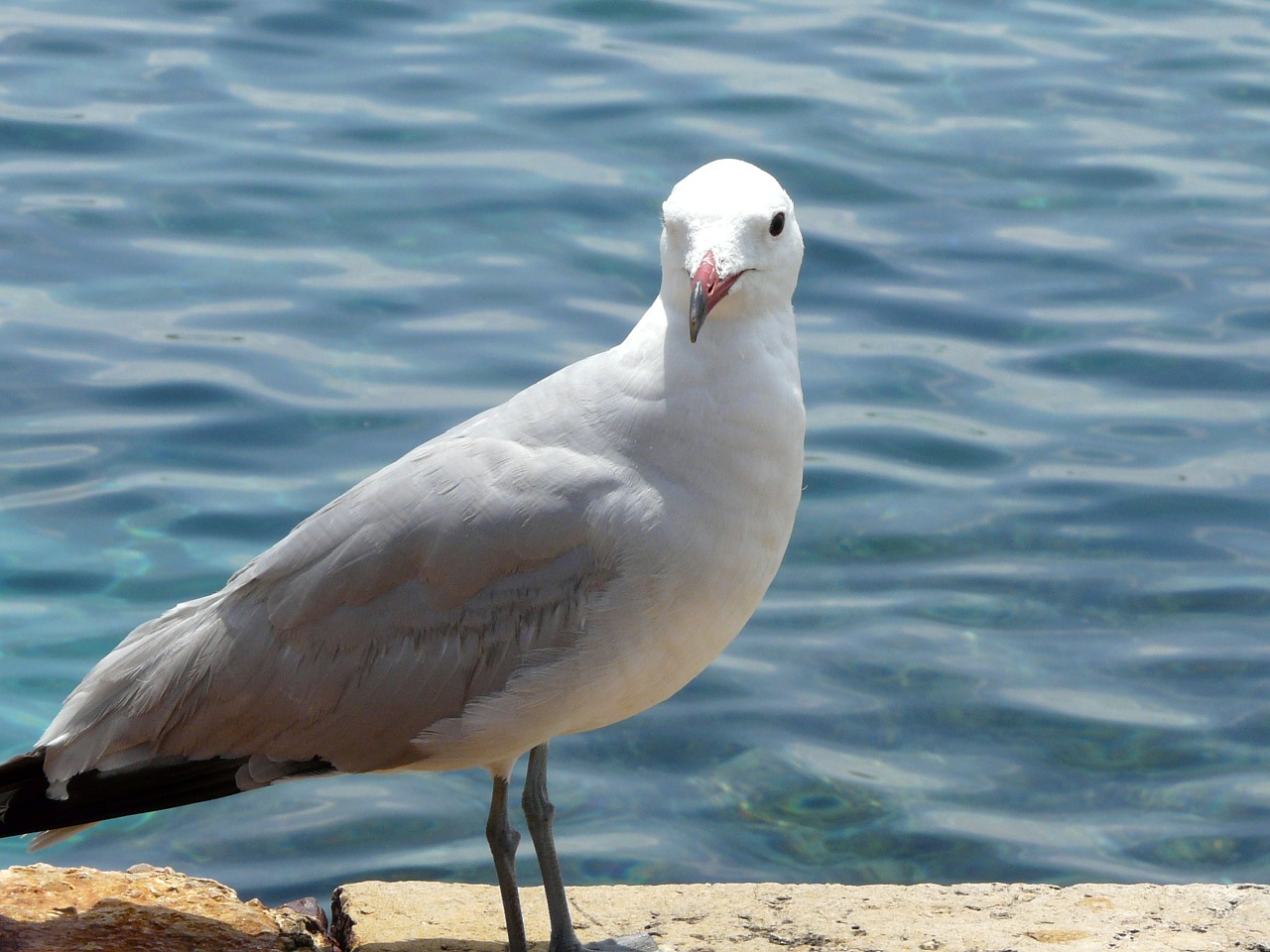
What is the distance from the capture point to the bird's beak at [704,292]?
388 cm

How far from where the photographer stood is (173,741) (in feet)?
14.4

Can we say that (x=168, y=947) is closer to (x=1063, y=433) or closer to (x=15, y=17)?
(x=1063, y=433)

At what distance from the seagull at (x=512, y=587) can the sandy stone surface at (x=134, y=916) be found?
15 centimetres

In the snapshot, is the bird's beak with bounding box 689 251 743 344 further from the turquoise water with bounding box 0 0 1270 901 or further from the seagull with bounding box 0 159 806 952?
the turquoise water with bounding box 0 0 1270 901

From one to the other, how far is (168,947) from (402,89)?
290 inches

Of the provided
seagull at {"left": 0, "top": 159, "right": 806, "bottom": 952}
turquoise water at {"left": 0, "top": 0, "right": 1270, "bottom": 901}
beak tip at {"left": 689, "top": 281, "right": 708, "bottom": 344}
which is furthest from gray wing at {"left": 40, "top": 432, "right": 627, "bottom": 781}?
turquoise water at {"left": 0, "top": 0, "right": 1270, "bottom": 901}

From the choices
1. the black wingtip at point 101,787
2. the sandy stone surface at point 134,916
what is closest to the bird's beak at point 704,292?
the black wingtip at point 101,787

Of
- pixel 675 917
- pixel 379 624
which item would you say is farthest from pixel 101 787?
pixel 675 917

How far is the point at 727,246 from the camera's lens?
398cm

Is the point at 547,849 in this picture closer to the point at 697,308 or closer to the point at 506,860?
the point at 506,860

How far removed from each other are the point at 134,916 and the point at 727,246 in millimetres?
2020

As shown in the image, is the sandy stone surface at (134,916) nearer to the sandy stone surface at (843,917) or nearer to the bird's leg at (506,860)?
the sandy stone surface at (843,917)

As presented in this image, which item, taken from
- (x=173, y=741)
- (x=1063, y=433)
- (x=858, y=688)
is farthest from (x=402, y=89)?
(x=173, y=741)

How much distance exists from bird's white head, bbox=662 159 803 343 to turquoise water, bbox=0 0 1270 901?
2451 millimetres
